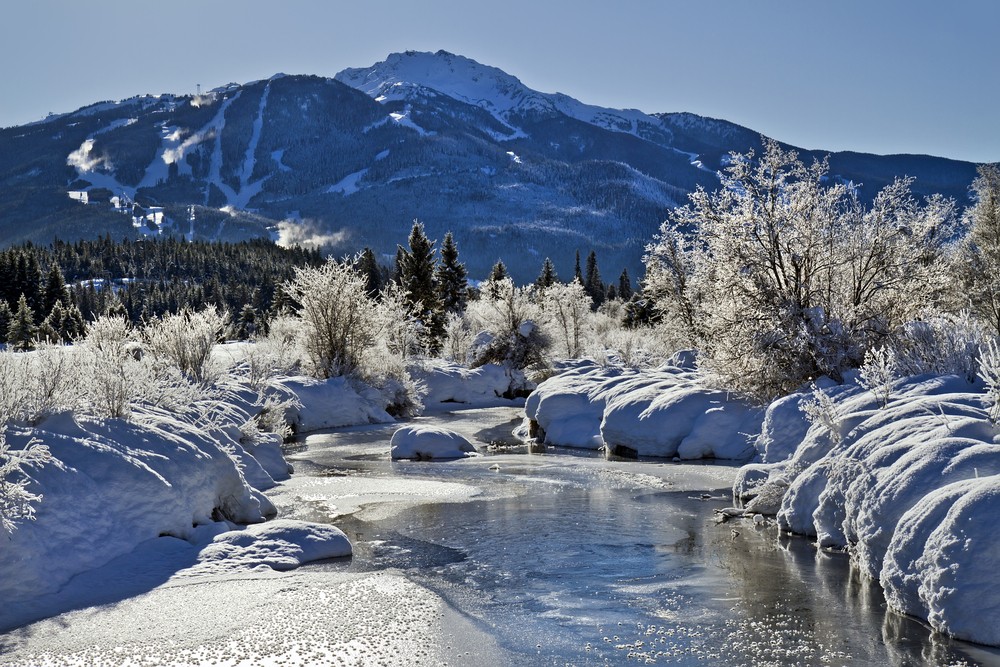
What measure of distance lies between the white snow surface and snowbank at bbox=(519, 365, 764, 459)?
586 cm

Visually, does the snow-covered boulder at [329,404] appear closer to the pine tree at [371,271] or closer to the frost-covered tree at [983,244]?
the frost-covered tree at [983,244]

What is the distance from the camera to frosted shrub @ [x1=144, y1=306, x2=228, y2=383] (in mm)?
27922

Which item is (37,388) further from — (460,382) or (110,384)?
(460,382)

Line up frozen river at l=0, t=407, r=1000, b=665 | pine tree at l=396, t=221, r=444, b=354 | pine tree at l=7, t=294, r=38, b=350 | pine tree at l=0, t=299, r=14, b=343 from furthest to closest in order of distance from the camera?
pine tree at l=0, t=299, r=14, b=343, pine tree at l=7, t=294, r=38, b=350, pine tree at l=396, t=221, r=444, b=354, frozen river at l=0, t=407, r=1000, b=665

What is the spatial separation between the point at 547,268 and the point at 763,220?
58.7 m

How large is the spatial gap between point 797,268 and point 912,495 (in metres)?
13.9

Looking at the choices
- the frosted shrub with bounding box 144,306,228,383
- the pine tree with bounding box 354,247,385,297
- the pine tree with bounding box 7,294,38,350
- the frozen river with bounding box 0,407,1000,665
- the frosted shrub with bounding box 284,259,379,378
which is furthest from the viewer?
the pine tree with bounding box 354,247,385,297

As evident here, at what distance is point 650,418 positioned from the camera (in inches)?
859

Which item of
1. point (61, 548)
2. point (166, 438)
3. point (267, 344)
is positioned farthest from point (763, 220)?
point (267, 344)

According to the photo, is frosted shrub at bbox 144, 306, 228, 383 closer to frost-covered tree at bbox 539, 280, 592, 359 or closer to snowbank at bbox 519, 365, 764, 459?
snowbank at bbox 519, 365, 764, 459

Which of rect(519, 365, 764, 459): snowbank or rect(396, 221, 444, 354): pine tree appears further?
rect(396, 221, 444, 354): pine tree

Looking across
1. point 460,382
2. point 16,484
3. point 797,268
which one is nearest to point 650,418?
point 797,268

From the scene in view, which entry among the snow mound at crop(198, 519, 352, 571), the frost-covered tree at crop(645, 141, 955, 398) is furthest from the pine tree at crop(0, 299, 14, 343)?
the snow mound at crop(198, 519, 352, 571)

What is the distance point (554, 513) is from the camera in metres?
14.0
